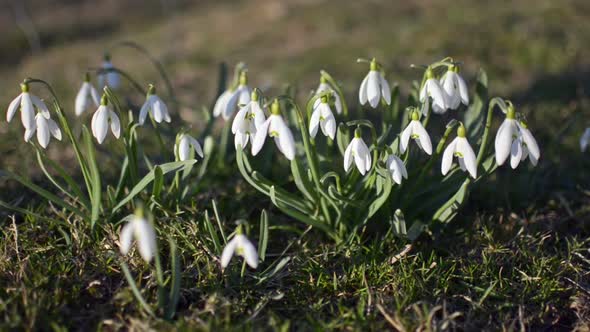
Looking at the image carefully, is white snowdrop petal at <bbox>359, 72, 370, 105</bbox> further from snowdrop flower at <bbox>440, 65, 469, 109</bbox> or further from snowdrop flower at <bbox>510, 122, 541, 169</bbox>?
snowdrop flower at <bbox>510, 122, 541, 169</bbox>

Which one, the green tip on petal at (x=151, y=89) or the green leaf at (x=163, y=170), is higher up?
the green tip on petal at (x=151, y=89)

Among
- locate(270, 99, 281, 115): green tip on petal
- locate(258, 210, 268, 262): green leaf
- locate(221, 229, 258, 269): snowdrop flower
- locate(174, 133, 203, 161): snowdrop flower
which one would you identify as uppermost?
locate(270, 99, 281, 115): green tip on petal

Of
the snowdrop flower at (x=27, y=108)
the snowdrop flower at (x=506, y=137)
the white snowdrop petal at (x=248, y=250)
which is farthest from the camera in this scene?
the snowdrop flower at (x=27, y=108)

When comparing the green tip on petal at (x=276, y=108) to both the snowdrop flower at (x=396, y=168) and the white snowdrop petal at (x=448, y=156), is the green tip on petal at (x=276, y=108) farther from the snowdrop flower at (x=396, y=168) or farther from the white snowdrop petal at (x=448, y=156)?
the white snowdrop petal at (x=448, y=156)

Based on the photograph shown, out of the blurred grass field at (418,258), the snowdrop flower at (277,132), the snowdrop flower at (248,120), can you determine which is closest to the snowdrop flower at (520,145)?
the blurred grass field at (418,258)

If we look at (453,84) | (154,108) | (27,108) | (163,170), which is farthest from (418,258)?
(27,108)

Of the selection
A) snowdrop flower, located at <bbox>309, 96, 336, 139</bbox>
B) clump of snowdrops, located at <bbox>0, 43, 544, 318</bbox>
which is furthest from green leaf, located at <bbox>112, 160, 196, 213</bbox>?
snowdrop flower, located at <bbox>309, 96, 336, 139</bbox>
